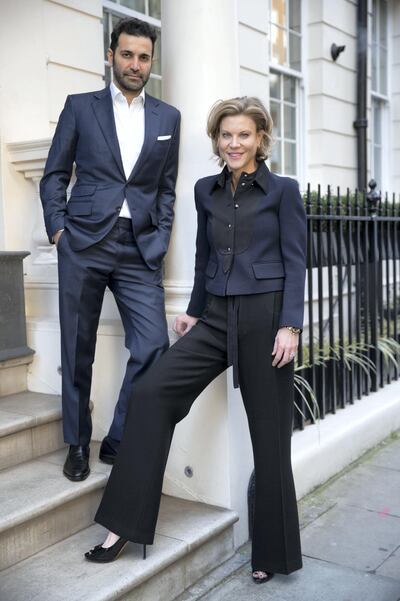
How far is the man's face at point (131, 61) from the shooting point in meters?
3.05

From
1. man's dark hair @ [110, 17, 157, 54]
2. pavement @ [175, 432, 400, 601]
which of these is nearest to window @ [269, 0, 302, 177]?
pavement @ [175, 432, 400, 601]

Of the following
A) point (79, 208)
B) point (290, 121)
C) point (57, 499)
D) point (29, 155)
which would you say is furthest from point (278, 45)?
point (57, 499)

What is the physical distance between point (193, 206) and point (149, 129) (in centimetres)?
46

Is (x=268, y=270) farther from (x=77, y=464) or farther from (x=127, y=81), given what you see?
(x=77, y=464)

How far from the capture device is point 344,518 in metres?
3.73

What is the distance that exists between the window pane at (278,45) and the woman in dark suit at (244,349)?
630 cm

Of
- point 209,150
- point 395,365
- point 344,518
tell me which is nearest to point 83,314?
point 209,150

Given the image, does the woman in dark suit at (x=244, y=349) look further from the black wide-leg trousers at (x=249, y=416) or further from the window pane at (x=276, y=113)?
the window pane at (x=276, y=113)

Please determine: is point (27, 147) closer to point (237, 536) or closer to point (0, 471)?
point (0, 471)

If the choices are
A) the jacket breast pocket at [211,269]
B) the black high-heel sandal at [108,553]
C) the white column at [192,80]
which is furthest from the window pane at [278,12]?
the black high-heel sandal at [108,553]

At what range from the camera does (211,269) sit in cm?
302

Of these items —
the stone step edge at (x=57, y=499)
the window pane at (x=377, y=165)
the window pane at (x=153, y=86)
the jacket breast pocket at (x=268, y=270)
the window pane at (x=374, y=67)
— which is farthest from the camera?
the window pane at (x=377, y=165)

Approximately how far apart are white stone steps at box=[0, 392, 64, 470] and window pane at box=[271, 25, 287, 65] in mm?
6479

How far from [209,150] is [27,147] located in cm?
120
